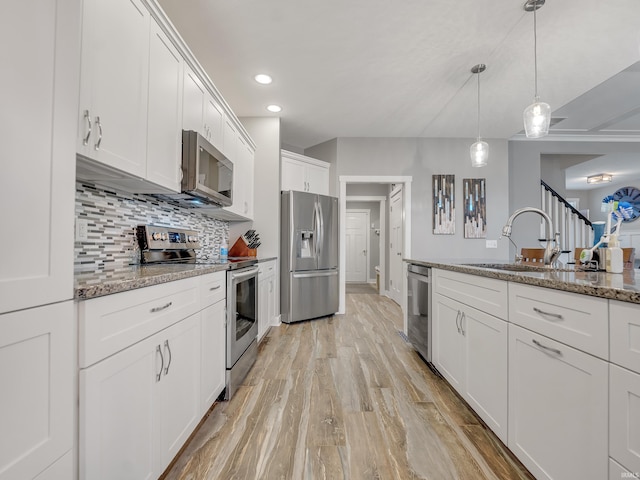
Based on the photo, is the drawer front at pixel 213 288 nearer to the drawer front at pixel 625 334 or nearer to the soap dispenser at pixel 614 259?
the drawer front at pixel 625 334

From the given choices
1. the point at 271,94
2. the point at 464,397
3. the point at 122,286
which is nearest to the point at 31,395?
the point at 122,286

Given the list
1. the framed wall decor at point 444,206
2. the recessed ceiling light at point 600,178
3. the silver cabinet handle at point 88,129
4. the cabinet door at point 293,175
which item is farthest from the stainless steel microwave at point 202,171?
the recessed ceiling light at point 600,178

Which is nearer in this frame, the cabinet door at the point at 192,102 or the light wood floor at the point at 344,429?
the light wood floor at the point at 344,429

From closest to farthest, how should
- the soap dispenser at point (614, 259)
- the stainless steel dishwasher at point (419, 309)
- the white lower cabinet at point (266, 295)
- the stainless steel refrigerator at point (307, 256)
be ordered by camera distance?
the soap dispenser at point (614, 259), the stainless steel dishwasher at point (419, 309), the white lower cabinet at point (266, 295), the stainless steel refrigerator at point (307, 256)

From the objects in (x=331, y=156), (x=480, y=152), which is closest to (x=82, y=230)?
(x=480, y=152)

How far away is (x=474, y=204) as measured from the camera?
415 cm

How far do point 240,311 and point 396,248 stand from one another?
375cm

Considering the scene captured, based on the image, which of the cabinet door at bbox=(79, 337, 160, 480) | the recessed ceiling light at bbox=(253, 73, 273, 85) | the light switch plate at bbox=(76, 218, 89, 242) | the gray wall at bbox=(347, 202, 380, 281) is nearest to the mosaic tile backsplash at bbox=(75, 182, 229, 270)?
the light switch plate at bbox=(76, 218, 89, 242)

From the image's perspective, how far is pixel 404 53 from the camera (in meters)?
2.33

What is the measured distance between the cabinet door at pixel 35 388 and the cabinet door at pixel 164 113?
0.97 m

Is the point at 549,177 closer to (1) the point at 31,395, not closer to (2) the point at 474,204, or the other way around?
(2) the point at 474,204

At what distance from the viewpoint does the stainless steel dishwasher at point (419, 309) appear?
89.2 inches

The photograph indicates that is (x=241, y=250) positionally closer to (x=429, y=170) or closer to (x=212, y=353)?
(x=212, y=353)

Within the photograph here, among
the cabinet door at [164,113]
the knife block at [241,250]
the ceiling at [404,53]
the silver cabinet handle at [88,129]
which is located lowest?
the knife block at [241,250]
